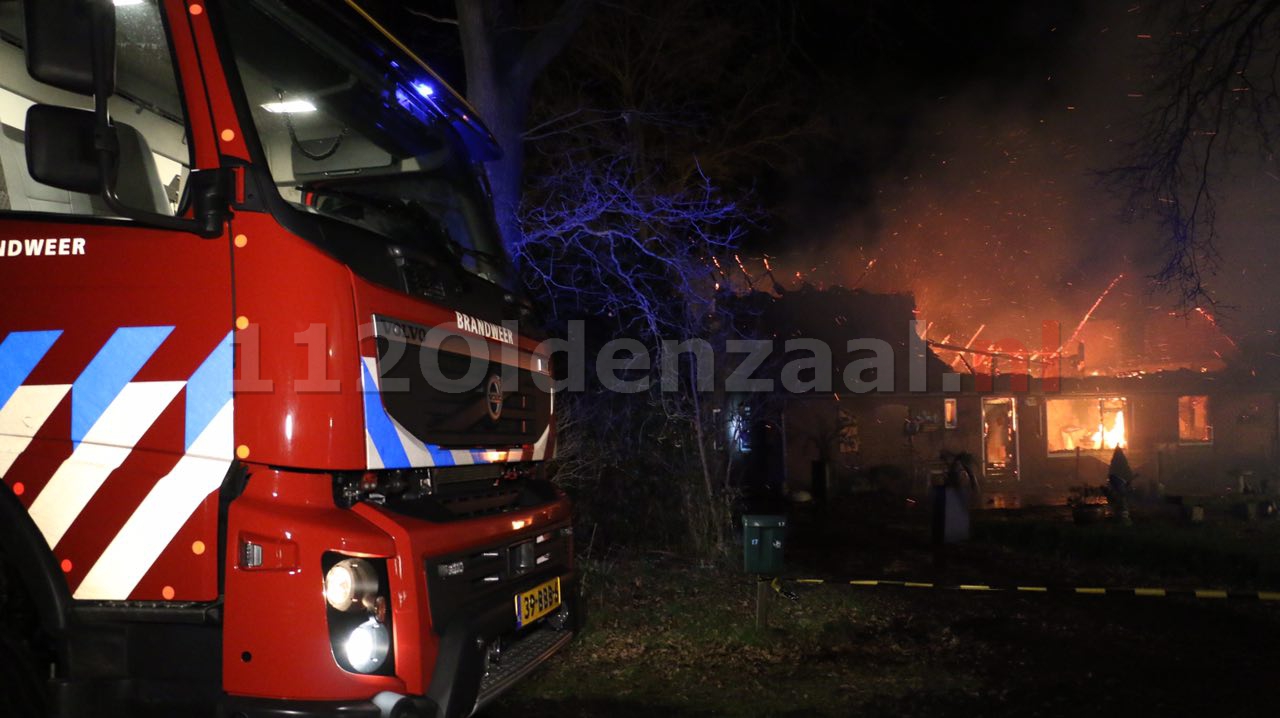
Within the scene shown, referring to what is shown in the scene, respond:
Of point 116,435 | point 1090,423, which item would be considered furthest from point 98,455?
point 1090,423

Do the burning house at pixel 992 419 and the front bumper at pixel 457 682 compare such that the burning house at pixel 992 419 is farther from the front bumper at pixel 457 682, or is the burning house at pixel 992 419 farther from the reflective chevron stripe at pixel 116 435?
the reflective chevron stripe at pixel 116 435

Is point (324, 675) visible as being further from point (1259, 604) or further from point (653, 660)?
point (1259, 604)

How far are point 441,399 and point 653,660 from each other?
13.4ft

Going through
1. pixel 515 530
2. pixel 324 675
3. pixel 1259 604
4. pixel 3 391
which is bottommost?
pixel 1259 604

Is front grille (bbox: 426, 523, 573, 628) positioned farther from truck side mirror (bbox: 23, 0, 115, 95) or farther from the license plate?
truck side mirror (bbox: 23, 0, 115, 95)

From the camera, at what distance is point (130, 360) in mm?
3398

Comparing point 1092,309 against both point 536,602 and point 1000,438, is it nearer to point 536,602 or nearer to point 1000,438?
point 1000,438

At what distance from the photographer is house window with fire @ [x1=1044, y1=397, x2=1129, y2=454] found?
24.4 meters

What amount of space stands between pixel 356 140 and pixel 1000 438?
2230 cm

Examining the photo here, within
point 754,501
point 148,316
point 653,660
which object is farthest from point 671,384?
point 754,501

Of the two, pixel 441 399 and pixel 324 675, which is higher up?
pixel 441 399

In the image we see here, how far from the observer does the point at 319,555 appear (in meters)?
3.21

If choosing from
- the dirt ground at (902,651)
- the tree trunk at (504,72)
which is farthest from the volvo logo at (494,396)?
the tree trunk at (504,72)

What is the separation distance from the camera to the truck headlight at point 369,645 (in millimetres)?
3293
